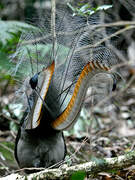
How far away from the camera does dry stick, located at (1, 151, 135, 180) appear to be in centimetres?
236

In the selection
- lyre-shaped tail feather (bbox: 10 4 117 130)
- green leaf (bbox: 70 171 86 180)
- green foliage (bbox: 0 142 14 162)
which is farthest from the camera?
green foliage (bbox: 0 142 14 162)

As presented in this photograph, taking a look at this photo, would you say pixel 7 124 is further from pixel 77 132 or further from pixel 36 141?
pixel 36 141

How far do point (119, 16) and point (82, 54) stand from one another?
5.70 meters

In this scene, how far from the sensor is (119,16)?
27.2 feet

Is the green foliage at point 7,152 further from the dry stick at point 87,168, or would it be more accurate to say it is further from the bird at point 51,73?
the dry stick at point 87,168

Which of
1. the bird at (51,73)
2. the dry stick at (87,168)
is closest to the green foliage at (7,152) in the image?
the bird at (51,73)

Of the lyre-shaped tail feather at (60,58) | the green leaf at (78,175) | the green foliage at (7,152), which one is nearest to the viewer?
the green leaf at (78,175)

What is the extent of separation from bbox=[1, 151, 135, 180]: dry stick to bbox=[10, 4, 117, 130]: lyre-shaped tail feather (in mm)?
437

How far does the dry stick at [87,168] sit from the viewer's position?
236cm

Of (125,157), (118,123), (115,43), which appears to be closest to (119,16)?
(118,123)

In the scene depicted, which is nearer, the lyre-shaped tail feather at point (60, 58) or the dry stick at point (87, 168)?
the dry stick at point (87, 168)

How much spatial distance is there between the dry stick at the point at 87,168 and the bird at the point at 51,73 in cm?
45

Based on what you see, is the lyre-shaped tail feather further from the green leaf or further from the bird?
the green leaf

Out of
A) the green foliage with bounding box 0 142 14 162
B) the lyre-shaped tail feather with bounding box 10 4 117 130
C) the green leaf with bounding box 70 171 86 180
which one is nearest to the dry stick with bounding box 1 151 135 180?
the green leaf with bounding box 70 171 86 180
